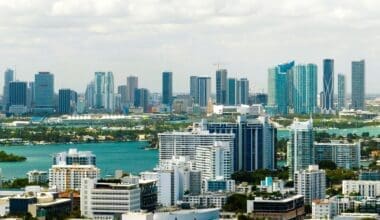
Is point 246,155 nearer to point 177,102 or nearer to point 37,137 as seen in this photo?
point 37,137

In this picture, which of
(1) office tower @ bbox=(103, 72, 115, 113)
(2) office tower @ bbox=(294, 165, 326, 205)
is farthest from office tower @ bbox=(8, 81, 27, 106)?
(2) office tower @ bbox=(294, 165, 326, 205)

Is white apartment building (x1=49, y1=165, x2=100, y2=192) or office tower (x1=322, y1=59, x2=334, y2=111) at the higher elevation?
office tower (x1=322, y1=59, x2=334, y2=111)

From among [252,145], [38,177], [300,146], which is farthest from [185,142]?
[38,177]

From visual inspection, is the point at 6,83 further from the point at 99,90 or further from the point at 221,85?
the point at 221,85

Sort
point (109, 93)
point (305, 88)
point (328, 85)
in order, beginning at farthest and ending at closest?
1. point (109, 93)
2. point (328, 85)
3. point (305, 88)

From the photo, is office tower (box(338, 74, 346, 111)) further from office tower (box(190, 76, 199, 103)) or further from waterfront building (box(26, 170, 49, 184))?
waterfront building (box(26, 170, 49, 184))

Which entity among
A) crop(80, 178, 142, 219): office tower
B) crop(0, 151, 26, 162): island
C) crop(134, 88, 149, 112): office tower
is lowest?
crop(0, 151, 26, 162): island

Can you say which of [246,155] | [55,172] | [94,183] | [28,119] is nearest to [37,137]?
[28,119]
